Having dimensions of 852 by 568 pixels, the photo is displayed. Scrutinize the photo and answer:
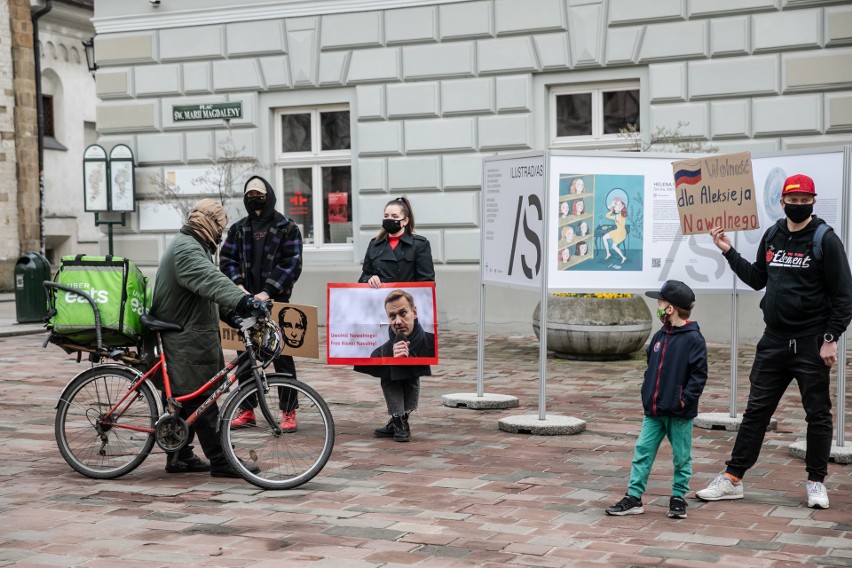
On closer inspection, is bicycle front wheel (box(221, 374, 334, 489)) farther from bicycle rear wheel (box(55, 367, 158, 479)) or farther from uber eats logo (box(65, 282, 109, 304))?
uber eats logo (box(65, 282, 109, 304))

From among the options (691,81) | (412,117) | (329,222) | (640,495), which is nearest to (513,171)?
(640,495)

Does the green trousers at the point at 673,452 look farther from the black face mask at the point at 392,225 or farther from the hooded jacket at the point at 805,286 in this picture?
the black face mask at the point at 392,225

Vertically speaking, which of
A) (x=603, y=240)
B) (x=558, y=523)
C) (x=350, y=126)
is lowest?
(x=558, y=523)

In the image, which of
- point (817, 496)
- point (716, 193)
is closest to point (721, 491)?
point (817, 496)

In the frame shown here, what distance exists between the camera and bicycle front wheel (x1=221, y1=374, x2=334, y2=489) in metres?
6.95

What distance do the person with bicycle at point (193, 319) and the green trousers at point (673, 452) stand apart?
2.40 metres

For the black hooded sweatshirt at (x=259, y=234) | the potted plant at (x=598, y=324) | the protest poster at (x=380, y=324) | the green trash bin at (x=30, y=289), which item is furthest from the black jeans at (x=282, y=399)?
the green trash bin at (x=30, y=289)

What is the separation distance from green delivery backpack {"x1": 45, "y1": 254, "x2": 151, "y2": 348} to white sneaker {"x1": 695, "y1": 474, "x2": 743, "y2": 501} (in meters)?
3.39

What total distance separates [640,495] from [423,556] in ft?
4.74

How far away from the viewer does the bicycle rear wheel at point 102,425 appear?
7.24 m

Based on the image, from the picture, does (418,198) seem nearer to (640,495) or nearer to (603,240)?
(603,240)

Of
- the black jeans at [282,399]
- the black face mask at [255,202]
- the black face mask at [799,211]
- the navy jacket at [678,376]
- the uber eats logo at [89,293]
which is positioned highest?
the black face mask at [255,202]

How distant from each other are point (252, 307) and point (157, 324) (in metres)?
0.63

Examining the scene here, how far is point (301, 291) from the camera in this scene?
16.9m
